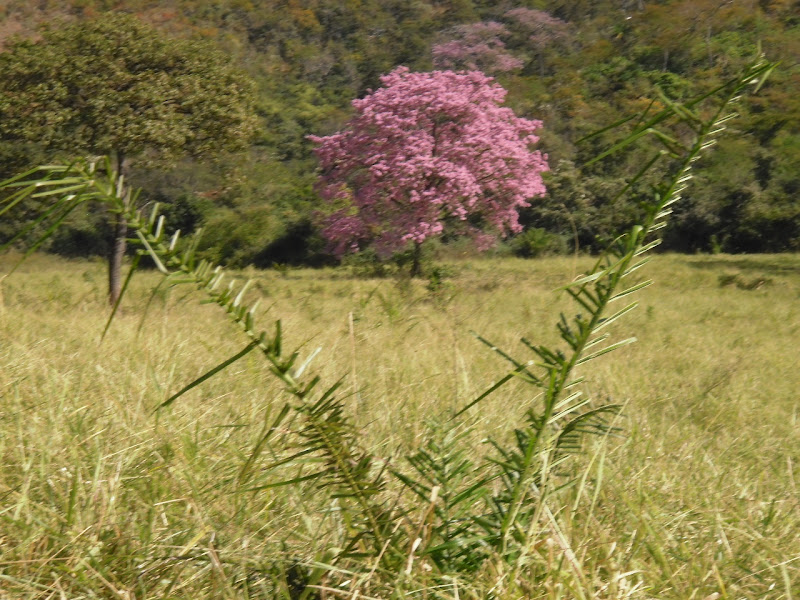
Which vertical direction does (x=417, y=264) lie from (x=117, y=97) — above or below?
below

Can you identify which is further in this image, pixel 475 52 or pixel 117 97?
pixel 475 52

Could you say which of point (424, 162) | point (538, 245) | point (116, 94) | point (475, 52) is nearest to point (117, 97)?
point (116, 94)

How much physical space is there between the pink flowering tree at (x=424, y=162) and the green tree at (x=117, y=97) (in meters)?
3.20

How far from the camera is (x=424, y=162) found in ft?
38.4

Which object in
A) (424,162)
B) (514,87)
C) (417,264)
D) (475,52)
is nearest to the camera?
(424,162)

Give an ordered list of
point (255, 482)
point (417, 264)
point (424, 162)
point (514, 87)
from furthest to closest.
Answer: point (514, 87), point (417, 264), point (424, 162), point (255, 482)

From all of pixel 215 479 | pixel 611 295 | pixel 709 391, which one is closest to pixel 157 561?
pixel 215 479

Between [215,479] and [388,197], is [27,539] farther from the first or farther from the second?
[388,197]

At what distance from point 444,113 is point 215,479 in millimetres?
11457

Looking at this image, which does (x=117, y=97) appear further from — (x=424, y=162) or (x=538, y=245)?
(x=538, y=245)

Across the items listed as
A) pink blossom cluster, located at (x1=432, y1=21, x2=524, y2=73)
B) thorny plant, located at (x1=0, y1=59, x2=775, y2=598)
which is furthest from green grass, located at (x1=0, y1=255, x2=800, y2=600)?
pink blossom cluster, located at (x1=432, y1=21, x2=524, y2=73)

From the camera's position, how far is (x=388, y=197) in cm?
1219

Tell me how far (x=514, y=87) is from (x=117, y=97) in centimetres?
1728

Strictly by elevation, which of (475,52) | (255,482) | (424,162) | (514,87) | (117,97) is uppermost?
(475,52)
